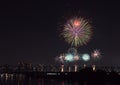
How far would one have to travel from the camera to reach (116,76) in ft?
587

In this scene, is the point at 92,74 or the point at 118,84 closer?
the point at 118,84

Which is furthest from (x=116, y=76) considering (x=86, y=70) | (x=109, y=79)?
(x=86, y=70)

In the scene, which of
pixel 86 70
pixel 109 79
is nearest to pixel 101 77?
pixel 109 79

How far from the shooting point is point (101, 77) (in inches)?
6973

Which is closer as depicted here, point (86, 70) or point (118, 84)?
point (118, 84)

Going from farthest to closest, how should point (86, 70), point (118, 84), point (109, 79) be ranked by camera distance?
point (86, 70)
point (109, 79)
point (118, 84)

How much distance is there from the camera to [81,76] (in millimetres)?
199750

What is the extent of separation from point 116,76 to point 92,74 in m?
13.3

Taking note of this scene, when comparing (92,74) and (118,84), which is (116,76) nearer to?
(92,74)

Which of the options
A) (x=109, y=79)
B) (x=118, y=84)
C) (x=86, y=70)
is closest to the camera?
(x=118, y=84)

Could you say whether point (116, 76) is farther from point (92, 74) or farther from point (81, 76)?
point (81, 76)

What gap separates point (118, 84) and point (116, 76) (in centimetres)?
3118

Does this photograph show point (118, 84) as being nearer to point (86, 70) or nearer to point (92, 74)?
point (92, 74)

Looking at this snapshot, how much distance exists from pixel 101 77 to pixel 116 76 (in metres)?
8.50
